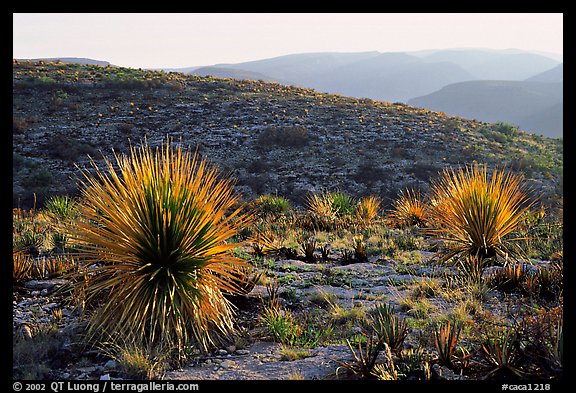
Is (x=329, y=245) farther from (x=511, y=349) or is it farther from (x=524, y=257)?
(x=511, y=349)

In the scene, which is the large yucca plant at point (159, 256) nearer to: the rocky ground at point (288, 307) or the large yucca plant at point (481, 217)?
the rocky ground at point (288, 307)

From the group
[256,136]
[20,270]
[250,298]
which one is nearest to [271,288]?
[250,298]

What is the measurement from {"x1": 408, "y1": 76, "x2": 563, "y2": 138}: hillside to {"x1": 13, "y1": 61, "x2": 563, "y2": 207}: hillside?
366 ft

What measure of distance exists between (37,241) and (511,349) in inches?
300

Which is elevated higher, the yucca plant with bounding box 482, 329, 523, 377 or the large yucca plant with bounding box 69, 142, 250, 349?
the large yucca plant with bounding box 69, 142, 250, 349

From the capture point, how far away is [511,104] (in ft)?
551

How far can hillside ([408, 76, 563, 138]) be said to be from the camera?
134250mm

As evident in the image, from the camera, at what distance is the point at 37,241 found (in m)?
7.88

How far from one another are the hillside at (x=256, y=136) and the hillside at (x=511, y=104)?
111504 mm

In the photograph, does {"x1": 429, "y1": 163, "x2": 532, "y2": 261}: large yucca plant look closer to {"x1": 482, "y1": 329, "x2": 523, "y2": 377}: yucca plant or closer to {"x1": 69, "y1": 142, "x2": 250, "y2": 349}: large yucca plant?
{"x1": 482, "y1": 329, "x2": 523, "y2": 377}: yucca plant

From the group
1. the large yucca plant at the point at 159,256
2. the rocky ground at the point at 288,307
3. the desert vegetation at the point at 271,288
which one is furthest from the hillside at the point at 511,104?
the large yucca plant at the point at 159,256

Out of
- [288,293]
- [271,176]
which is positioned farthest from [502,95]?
[288,293]

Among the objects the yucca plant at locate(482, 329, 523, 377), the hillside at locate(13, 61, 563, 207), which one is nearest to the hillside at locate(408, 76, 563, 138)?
the hillside at locate(13, 61, 563, 207)

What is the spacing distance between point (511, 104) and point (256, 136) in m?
170
